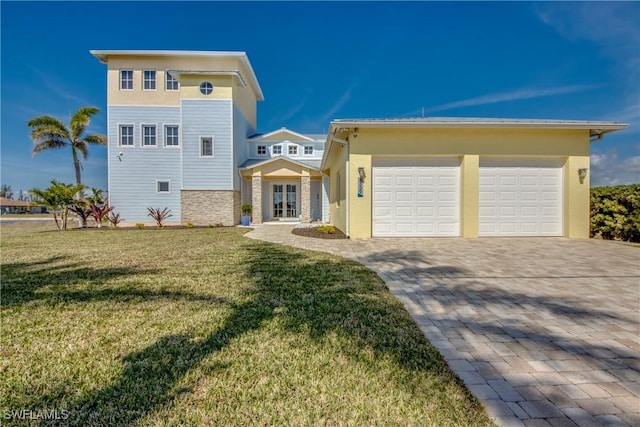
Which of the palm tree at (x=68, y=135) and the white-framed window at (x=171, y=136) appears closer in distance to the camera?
the white-framed window at (x=171, y=136)

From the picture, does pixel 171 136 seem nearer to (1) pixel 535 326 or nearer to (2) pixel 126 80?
(2) pixel 126 80

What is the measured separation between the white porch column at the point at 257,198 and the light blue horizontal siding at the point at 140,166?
4.32 metres

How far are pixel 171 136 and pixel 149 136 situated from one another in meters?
1.23

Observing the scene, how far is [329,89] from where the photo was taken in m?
22.2

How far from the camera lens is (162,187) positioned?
1681 cm

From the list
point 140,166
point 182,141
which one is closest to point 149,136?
point 140,166

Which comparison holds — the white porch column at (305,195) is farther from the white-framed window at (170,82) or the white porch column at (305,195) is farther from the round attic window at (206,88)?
the white-framed window at (170,82)

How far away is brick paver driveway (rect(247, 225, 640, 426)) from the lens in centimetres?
191

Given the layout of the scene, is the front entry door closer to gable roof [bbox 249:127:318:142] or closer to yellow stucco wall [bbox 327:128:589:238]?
gable roof [bbox 249:127:318:142]

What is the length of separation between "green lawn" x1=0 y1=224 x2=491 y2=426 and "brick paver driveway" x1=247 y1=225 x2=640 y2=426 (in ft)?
0.96

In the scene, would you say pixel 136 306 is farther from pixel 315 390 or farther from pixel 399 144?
pixel 399 144

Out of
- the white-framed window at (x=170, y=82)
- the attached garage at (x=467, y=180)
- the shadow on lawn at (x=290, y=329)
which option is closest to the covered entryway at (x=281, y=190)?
the white-framed window at (x=170, y=82)

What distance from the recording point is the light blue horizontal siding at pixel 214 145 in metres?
16.0

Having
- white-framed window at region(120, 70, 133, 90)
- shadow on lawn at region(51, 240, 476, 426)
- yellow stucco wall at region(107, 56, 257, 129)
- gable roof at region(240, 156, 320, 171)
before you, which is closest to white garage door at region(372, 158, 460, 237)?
shadow on lawn at region(51, 240, 476, 426)
